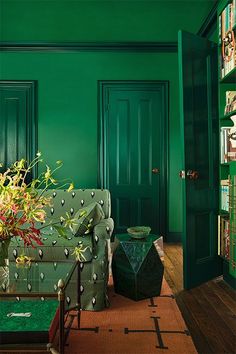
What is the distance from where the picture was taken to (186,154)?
3.18m

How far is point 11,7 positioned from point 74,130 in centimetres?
199

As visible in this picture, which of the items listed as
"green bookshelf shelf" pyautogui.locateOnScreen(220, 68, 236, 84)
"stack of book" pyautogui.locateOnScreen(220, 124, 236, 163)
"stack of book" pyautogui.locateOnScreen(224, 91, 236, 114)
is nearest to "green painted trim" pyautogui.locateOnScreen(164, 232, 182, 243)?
"stack of book" pyautogui.locateOnScreen(220, 124, 236, 163)

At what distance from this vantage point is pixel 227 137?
133 inches

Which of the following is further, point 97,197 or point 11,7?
point 11,7

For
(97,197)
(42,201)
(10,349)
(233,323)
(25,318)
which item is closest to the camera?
(10,349)

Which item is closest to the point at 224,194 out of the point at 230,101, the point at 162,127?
the point at 230,101

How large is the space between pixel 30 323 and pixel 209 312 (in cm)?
146

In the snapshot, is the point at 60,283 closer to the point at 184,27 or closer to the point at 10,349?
the point at 10,349

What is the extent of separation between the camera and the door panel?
540 cm

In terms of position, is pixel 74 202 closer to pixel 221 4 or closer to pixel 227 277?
pixel 227 277

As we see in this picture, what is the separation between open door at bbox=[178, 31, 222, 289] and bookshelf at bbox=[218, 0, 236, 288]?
6cm

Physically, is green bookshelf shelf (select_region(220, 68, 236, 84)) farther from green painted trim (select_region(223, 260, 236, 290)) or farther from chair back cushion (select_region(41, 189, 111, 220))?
green painted trim (select_region(223, 260, 236, 290))

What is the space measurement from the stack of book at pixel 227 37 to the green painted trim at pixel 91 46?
1915mm

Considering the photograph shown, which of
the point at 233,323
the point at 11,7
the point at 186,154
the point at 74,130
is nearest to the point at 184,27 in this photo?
the point at 74,130
